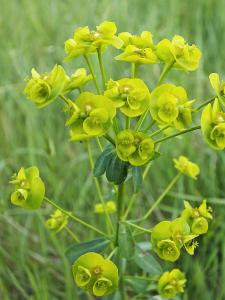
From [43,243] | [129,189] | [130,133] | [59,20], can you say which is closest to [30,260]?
[43,243]

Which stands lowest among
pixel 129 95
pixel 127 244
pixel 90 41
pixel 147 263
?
pixel 147 263

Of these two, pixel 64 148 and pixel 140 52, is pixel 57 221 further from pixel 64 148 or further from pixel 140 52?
pixel 64 148

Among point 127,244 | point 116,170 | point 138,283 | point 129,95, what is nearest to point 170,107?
point 129,95

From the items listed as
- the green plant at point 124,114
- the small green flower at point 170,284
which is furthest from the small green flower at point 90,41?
the small green flower at point 170,284

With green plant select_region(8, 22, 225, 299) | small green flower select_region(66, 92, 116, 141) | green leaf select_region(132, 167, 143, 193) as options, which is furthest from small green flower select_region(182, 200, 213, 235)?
small green flower select_region(66, 92, 116, 141)

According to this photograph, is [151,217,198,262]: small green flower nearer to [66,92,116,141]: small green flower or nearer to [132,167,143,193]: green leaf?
[132,167,143,193]: green leaf

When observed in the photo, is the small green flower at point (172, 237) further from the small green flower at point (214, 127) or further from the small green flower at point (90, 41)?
the small green flower at point (90, 41)
